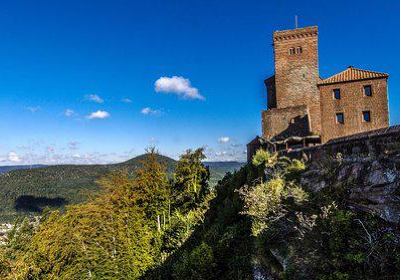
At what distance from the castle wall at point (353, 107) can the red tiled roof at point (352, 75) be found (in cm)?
35

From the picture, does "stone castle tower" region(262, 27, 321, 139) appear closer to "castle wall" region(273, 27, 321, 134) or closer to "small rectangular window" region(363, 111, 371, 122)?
"castle wall" region(273, 27, 321, 134)

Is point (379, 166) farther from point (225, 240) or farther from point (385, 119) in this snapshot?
point (385, 119)

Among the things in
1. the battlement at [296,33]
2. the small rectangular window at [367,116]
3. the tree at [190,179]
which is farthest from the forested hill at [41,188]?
the small rectangular window at [367,116]

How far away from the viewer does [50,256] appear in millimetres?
15469

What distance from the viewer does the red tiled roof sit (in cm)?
2378

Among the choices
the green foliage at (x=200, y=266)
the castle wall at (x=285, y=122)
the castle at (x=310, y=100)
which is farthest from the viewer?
the castle wall at (x=285, y=122)

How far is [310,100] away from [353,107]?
532cm

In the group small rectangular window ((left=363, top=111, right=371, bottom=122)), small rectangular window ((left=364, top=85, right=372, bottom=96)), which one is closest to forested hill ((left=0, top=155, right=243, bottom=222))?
small rectangular window ((left=363, top=111, right=371, bottom=122))

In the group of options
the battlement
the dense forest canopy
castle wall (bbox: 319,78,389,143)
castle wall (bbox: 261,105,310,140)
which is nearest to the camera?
the dense forest canopy

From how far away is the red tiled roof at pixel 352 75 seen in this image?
23.8 meters

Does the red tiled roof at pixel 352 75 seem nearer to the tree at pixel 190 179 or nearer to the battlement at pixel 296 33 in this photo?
the battlement at pixel 296 33

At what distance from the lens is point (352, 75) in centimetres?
2472

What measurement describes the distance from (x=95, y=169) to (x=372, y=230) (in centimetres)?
17220

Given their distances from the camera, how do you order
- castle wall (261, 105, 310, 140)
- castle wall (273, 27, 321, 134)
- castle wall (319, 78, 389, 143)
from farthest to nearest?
castle wall (273, 27, 321, 134) → castle wall (261, 105, 310, 140) → castle wall (319, 78, 389, 143)
